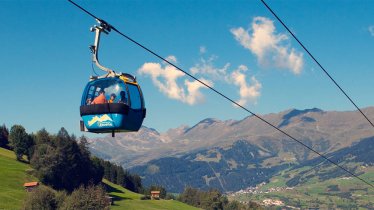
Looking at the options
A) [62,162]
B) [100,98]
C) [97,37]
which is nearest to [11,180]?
[62,162]

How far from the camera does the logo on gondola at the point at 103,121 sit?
20.4 meters

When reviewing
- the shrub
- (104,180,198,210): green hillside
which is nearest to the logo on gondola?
the shrub

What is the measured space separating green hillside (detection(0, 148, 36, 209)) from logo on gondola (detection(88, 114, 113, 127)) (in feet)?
326

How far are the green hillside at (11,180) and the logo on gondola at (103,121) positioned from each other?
99.2m

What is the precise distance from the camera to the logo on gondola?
66.8ft

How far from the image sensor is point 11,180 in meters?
141

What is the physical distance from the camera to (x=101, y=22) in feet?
54.7

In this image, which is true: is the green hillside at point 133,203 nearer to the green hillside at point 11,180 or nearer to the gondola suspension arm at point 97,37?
the green hillside at point 11,180

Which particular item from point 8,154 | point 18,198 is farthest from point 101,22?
point 8,154

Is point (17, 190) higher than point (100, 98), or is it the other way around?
point (17, 190)

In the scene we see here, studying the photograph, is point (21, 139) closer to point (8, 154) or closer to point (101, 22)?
point (8, 154)

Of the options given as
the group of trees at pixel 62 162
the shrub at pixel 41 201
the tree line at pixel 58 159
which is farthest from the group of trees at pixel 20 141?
the shrub at pixel 41 201

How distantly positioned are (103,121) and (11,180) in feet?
431

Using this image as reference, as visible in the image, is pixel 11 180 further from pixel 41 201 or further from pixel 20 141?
pixel 41 201
